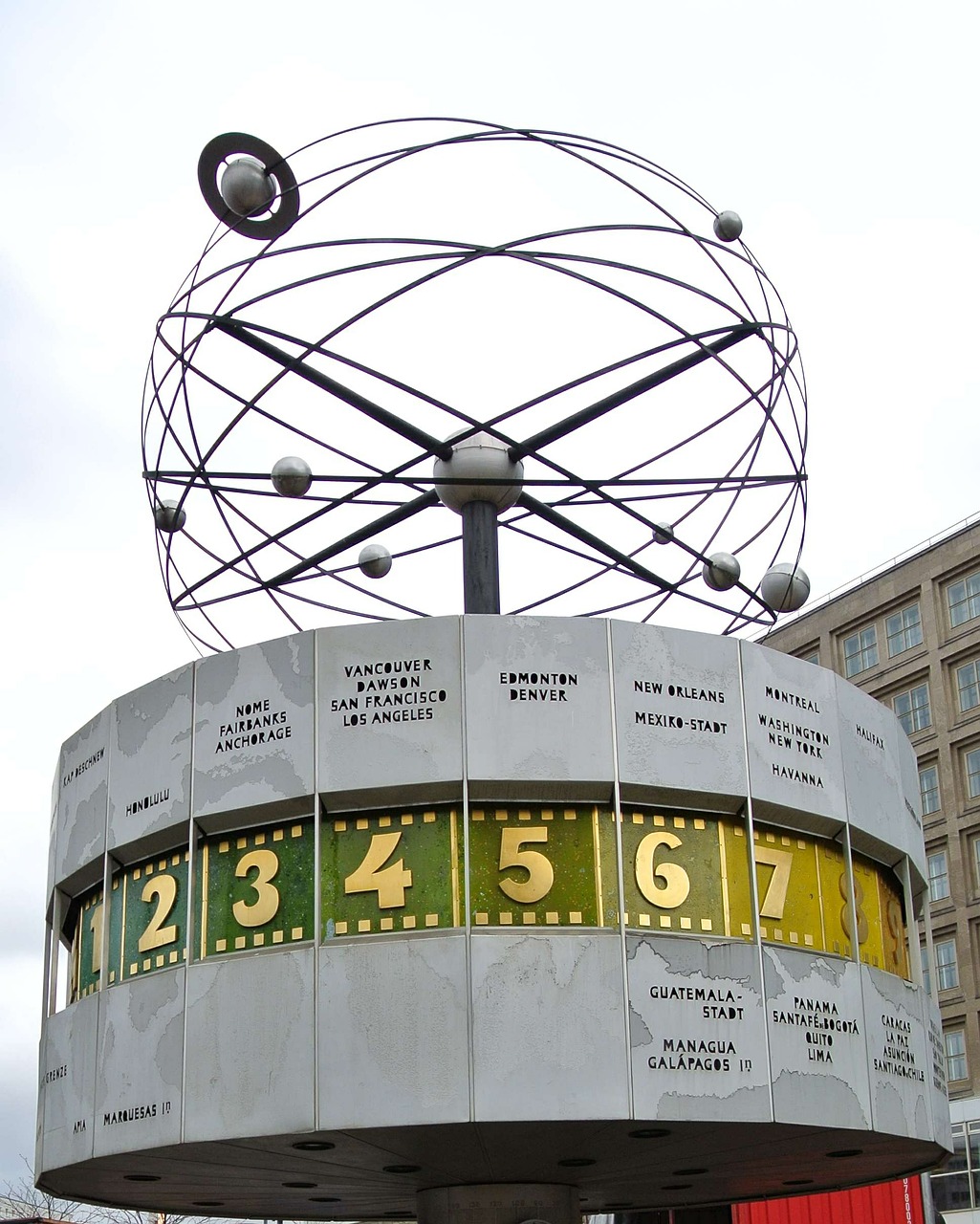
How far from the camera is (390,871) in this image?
20078 millimetres

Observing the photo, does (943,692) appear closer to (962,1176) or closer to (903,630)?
(903,630)

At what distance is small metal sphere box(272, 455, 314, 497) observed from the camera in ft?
78.5

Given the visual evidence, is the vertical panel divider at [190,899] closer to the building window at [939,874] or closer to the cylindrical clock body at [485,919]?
the cylindrical clock body at [485,919]

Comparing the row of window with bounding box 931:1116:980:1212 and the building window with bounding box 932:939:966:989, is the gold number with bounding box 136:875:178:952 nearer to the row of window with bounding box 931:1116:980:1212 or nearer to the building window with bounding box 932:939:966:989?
the row of window with bounding box 931:1116:980:1212

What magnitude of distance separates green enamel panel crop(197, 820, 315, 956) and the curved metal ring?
25.1ft

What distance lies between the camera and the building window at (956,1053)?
255ft

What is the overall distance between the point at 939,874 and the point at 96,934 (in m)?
65.7

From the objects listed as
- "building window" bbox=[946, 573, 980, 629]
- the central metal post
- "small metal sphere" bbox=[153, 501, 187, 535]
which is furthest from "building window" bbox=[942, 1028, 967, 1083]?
"small metal sphere" bbox=[153, 501, 187, 535]

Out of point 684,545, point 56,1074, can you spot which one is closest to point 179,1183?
point 56,1074

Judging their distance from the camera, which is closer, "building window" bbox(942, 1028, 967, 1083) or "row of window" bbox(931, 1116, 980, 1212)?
"row of window" bbox(931, 1116, 980, 1212)

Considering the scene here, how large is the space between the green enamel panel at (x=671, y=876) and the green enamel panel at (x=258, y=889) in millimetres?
3651

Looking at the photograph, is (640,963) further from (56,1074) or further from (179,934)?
(56,1074)

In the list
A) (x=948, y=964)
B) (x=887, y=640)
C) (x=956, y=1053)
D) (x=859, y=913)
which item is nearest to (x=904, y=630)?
(x=887, y=640)

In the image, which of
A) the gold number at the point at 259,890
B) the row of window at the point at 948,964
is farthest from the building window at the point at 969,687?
the gold number at the point at 259,890
